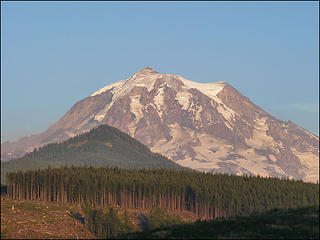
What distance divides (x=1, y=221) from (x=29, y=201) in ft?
156

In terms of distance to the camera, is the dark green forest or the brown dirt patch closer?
the dark green forest

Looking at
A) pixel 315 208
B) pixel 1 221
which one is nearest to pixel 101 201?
pixel 1 221

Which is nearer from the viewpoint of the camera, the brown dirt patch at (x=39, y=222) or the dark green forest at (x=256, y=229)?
the dark green forest at (x=256, y=229)

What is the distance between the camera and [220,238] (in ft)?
286

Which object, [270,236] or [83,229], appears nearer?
[270,236]

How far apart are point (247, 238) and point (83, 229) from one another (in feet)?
234

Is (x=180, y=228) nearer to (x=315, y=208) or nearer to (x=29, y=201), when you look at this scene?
(x=315, y=208)

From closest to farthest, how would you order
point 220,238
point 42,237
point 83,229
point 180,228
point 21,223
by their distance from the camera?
point 220,238 → point 180,228 → point 42,237 → point 21,223 → point 83,229

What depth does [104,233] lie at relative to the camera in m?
146

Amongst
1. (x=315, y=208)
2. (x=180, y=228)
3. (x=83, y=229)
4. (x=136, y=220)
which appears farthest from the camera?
(x=136, y=220)

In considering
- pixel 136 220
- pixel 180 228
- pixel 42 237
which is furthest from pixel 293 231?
pixel 136 220

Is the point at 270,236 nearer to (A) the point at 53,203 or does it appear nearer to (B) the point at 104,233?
(B) the point at 104,233

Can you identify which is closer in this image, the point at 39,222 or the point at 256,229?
the point at 256,229

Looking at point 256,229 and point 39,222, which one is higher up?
point 39,222
